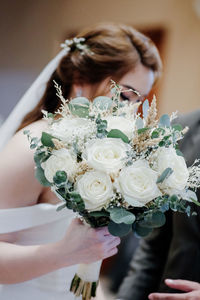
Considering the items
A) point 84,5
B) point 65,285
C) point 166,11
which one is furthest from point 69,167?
point 166,11

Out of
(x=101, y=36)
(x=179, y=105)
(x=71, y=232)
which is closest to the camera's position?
(x=71, y=232)

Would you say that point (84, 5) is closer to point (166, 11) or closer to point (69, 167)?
point (166, 11)

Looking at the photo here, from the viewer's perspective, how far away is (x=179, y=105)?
10.9 feet

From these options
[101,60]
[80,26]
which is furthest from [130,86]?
[80,26]

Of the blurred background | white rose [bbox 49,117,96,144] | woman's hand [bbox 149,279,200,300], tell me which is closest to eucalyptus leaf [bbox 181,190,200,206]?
white rose [bbox 49,117,96,144]

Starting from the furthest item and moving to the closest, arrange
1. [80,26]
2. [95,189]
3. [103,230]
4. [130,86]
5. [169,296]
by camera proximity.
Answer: [80,26] → [130,86] → [169,296] → [103,230] → [95,189]

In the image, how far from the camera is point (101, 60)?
1.27 m

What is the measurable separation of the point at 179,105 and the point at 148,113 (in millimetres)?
2622

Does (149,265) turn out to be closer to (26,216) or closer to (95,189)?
(26,216)

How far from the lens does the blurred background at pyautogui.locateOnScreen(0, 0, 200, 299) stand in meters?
2.42

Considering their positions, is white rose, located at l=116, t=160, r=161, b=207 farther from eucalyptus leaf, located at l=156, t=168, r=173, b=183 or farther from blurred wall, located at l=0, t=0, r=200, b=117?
blurred wall, located at l=0, t=0, r=200, b=117

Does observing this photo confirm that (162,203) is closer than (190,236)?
Yes

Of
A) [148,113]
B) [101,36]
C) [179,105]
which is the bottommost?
[179,105]

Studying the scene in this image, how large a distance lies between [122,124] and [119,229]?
0.78 feet
